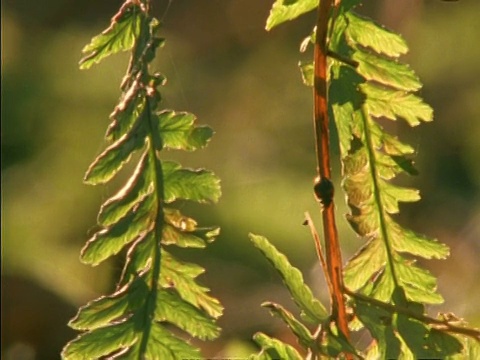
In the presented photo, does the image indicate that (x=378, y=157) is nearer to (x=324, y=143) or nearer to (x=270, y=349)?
(x=324, y=143)

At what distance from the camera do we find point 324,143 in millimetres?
641

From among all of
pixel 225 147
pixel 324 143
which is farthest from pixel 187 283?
pixel 225 147

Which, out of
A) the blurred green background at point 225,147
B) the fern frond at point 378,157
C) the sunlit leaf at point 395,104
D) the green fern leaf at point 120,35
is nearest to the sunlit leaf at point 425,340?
the fern frond at point 378,157

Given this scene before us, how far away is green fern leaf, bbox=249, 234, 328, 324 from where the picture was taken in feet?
2.07

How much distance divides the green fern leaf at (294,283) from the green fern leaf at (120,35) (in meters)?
0.16

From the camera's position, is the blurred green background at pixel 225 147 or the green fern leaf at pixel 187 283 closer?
the green fern leaf at pixel 187 283

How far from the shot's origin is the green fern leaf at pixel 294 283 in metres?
0.63

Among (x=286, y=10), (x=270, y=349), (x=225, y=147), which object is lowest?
(x=270, y=349)

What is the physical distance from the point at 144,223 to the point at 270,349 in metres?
0.13

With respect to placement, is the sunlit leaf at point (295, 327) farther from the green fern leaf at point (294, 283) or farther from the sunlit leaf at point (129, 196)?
the sunlit leaf at point (129, 196)

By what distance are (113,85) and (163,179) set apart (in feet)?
11.3

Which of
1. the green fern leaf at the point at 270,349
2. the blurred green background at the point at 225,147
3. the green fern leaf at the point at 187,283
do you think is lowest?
the green fern leaf at the point at 270,349

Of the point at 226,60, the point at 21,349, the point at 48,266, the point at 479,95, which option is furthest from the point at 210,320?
the point at 226,60

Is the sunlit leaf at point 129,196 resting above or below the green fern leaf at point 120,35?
below
